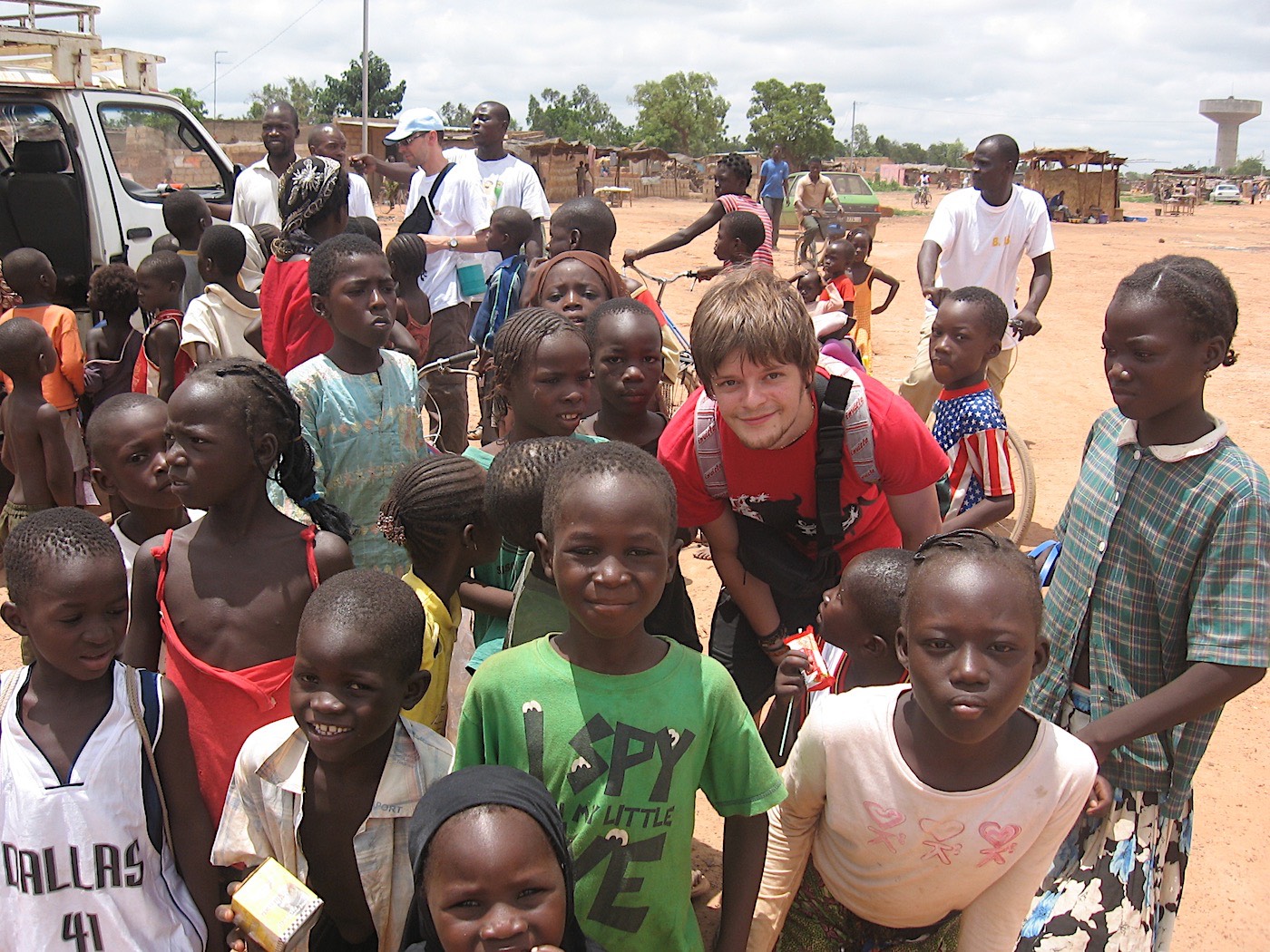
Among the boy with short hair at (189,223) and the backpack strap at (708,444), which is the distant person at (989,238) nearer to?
the backpack strap at (708,444)

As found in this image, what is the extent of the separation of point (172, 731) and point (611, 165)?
40659 mm

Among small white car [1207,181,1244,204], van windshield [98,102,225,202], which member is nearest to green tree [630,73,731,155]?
small white car [1207,181,1244,204]

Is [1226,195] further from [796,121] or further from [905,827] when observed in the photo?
[905,827]

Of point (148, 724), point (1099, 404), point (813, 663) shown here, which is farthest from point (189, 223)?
point (1099, 404)

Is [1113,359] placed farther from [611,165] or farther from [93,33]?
[611,165]

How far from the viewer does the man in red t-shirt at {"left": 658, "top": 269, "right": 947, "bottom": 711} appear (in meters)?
2.35

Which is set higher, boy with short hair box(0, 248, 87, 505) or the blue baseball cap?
the blue baseball cap

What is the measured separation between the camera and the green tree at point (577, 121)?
63.7m

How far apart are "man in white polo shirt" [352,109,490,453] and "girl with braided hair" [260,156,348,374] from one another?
4.50 ft

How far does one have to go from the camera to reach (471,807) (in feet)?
5.04

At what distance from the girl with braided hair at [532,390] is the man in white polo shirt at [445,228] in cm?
302

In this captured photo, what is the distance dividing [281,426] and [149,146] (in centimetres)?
776

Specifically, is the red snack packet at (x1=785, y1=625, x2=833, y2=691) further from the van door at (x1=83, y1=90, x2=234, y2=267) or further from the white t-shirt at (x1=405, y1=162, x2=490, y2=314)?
the van door at (x1=83, y1=90, x2=234, y2=267)

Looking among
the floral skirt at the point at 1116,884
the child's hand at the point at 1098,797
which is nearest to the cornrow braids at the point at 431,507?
the child's hand at the point at 1098,797
